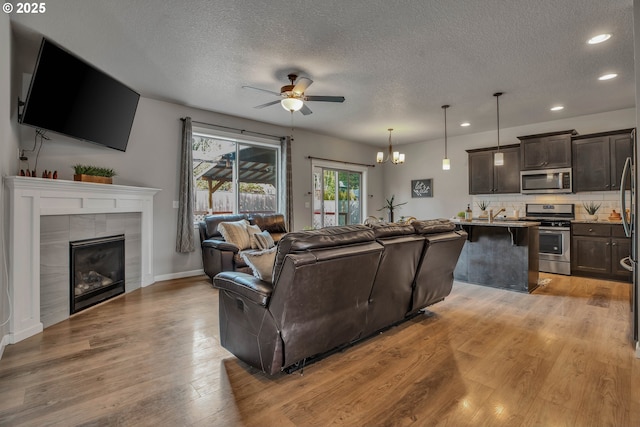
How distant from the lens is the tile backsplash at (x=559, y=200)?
17.6ft

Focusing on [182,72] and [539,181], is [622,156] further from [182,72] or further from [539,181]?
[182,72]

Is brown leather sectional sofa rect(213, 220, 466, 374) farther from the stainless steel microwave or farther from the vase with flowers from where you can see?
the vase with flowers

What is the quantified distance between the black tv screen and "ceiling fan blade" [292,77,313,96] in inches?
87.0

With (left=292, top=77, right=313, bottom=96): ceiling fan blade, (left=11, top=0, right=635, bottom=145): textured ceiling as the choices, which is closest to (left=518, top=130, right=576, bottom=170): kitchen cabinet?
(left=11, top=0, right=635, bottom=145): textured ceiling

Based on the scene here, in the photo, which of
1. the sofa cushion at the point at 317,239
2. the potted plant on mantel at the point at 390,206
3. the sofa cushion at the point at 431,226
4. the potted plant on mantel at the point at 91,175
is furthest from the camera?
the potted plant on mantel at the point at 390,206

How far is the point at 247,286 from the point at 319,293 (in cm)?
49

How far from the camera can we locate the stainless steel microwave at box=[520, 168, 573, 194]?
5.47 m

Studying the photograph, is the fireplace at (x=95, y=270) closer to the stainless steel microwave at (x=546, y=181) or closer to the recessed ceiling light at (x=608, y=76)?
the recessed ceiling light at (x=608, y=76)

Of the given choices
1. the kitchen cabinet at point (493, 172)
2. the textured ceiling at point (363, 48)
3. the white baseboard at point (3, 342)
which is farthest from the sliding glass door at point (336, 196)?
the white baseboard at point (3, 342)

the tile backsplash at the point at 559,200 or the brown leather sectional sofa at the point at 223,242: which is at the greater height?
the tile backsplash at the point at 559,200

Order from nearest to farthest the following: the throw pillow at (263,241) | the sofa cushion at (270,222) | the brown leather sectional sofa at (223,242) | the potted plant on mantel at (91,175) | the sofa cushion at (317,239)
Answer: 1. the sofa cushion at (317,239)
2. the potted plant on mantel at (91,175)
3. the brown leather sectional sofa at (223,242)
4. the throw pillow at (263,241)
5. the sofa cushion at (270,222)

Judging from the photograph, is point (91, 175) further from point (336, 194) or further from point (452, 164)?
point (452, 164)

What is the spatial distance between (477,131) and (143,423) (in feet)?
24.5

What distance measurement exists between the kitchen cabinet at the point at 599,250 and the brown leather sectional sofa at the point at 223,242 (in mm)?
4955
